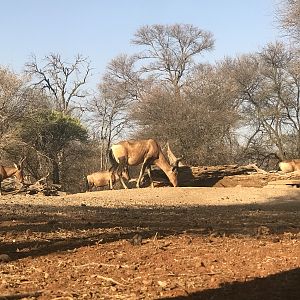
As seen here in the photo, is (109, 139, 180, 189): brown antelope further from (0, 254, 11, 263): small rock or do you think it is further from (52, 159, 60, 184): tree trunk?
(0, 254, 11, 263): small rock

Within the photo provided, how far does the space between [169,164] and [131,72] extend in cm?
2750

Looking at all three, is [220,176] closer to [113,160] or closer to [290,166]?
[290,166]

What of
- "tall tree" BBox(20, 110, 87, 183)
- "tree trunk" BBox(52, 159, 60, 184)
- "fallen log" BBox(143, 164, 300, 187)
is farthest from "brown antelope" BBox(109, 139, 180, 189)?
"tree trunk" BBox(52, 159, 60, 184)

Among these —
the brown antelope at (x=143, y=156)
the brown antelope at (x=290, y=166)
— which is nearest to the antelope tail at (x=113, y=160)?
the brown antelope at (x=143, y=156)

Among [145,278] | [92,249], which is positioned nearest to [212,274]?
[145,278]

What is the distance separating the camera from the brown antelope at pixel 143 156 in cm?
2550

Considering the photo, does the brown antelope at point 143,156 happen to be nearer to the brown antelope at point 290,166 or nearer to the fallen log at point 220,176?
the fallen log at point 220,176

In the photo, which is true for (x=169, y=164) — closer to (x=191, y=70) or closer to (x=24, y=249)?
(x=24, y=249)

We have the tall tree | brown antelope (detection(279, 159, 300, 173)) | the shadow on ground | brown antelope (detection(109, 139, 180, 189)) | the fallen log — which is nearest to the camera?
the shadow on ground

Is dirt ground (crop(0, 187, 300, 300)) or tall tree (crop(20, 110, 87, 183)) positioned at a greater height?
tall tree (crop(20, 110, 87, 183))

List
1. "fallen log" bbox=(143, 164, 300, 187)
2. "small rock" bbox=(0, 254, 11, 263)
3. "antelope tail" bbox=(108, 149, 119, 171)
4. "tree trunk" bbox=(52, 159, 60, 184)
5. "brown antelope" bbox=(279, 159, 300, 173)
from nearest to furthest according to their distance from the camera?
1. "small rock" bbox=(0, 254, 11, 263)
2. "fallen log" bbox=(143, 164, 300, 187)
3. "antelope tail" bbox=(108, 149, 119, 171)
4. "brown antelope" bbox=(279, 159, 300, 173)
5. "tree trunk" bbox=(52, 159, 60, 184)

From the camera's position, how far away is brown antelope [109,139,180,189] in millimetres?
25500

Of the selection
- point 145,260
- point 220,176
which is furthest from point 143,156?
point 145,260

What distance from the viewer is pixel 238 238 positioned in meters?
7.47
